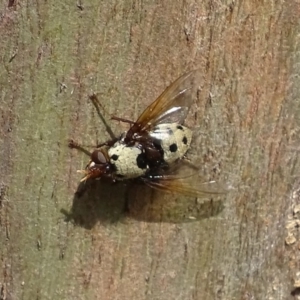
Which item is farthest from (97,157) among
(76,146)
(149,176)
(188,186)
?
(188,186)

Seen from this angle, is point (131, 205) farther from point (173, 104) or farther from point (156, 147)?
point (173, 104)

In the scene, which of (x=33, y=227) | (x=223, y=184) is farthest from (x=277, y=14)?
(x=33, y=227)

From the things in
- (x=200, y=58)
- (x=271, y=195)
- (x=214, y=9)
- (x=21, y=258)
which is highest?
(x=214, y=9)

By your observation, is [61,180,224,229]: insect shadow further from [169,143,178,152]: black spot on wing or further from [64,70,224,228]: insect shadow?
[169,143,178,152]: black spot on wing

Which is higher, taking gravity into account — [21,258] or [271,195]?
[271,195]

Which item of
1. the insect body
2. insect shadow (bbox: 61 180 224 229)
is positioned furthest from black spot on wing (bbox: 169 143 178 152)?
insect shadow (bbox: 61 180 224 229)

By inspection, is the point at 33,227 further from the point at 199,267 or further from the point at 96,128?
the point at 199,267
